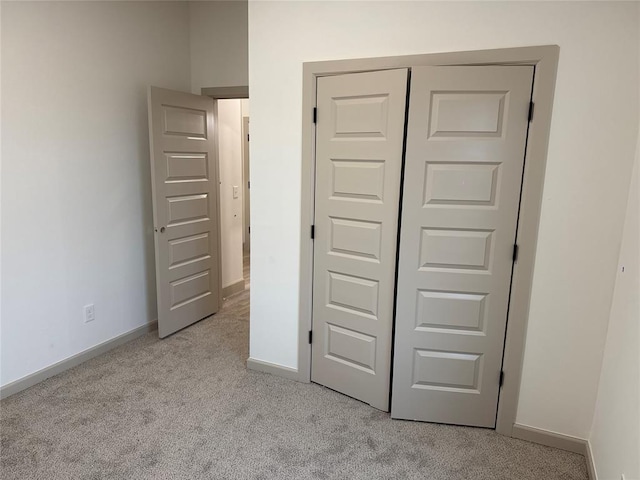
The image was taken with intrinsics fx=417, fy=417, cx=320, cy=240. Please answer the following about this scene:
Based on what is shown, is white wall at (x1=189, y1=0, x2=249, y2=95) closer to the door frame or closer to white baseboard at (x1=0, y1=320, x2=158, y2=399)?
the door frame

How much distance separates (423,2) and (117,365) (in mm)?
3085

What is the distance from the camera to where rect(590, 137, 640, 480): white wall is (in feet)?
5.36

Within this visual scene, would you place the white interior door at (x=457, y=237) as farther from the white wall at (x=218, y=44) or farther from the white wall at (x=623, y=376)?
the white wall at (x=218, y=44)

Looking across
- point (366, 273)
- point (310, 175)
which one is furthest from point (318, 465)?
point (310, 175)

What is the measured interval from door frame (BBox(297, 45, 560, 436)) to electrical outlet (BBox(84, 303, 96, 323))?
176 centimetres

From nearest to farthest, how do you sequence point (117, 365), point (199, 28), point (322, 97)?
point (322, 97), point (117, 365), point (199, 28)

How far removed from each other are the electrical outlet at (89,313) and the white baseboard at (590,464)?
3.28 m

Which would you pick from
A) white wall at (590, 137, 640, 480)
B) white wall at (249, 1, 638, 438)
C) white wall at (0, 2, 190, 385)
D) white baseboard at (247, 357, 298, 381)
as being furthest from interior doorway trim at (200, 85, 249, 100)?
white wall at (590, 137, 640, 480)

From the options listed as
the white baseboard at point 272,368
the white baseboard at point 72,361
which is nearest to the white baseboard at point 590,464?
the white baseboard at point 272,368

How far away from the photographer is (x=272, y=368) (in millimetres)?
2967

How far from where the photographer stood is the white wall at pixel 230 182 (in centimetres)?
419

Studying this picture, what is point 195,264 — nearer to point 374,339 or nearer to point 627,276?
point 374,339

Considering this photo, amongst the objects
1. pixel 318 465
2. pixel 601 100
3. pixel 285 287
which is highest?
pixel 601 100

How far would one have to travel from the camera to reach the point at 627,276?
1.88 metres
